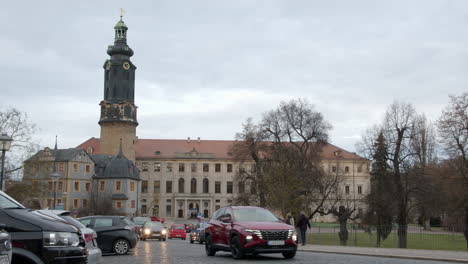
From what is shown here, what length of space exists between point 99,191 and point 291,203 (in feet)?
204

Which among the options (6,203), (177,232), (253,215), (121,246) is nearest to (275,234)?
(253,215)

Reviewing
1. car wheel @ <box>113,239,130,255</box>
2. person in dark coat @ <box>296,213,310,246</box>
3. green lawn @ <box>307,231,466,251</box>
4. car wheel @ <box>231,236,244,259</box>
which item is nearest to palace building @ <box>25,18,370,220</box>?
green lawn @ <box>307,231,466,251</box>

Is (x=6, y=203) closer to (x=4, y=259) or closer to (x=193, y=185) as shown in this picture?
(x=4, y=259)

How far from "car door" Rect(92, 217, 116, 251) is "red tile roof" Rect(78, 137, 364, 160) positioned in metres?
98.0

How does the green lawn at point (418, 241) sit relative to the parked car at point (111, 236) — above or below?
below

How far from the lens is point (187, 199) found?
391ft

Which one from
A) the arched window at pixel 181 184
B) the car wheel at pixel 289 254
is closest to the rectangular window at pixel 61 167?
the arched window at pixel 181 184

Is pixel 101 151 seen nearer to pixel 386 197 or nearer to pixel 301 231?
pixel 386 197

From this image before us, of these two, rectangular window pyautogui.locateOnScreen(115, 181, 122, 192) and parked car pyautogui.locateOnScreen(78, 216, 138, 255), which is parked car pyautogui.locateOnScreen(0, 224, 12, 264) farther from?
rectangular window pyautogui.locateOnScreen(115, 181, 122, 192)

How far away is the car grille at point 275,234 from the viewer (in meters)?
16.4

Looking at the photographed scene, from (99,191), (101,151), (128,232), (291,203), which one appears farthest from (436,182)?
(101,151)

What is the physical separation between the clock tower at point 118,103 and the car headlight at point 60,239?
96789mm

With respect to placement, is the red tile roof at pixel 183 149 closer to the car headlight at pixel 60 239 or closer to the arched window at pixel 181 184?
the arched window at pixel 181 184

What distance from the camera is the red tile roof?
121500 millimetres
